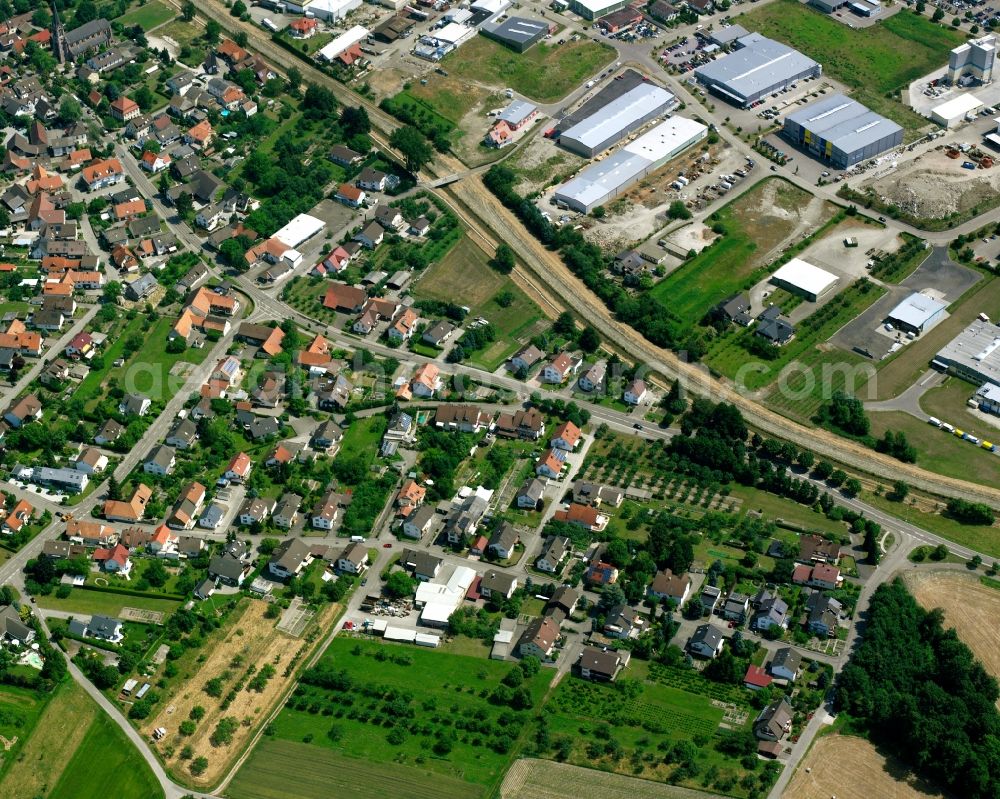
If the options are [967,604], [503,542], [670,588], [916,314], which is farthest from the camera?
[916,314]

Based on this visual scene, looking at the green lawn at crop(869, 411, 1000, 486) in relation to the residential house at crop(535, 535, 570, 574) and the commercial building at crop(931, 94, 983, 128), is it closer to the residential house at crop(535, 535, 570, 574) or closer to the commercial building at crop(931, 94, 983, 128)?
the residential house at crop(535, 535, 570, 574)

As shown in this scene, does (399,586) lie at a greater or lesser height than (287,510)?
greater

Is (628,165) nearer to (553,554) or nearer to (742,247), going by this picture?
(742,247)

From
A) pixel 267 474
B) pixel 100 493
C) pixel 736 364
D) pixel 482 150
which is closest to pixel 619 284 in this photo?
pixel 736 364

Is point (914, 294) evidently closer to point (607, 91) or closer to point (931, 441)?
point (931, 441)

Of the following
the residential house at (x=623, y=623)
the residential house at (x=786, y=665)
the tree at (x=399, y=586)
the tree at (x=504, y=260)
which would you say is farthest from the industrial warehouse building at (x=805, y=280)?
the tree at (x=399, y=586)

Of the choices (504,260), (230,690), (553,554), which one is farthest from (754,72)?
(230,690)

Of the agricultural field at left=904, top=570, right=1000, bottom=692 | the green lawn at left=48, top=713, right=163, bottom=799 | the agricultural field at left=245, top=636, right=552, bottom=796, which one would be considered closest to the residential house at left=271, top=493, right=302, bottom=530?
the agricultural field at left=245, top=636, right=552, bottom=796
